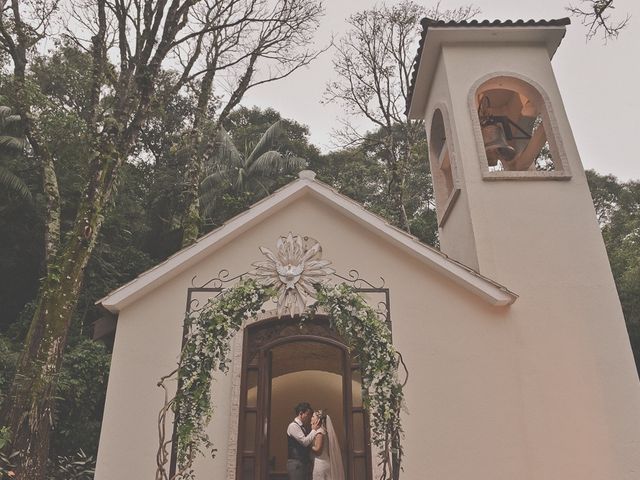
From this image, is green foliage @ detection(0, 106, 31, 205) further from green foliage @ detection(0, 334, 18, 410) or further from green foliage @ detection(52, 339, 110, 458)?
green foliage @ detection(52, 339, 110, 458)

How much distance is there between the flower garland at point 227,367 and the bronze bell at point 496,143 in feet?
15.1

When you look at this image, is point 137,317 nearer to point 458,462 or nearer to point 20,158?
point 458,462

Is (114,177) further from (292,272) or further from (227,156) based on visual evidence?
(227,156)

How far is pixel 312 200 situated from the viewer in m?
7.28

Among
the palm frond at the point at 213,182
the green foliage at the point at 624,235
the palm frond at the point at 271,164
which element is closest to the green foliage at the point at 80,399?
the palm frond at the point at 213,182

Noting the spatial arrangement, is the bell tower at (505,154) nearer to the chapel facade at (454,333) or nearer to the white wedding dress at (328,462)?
the chapel facade at (454,333)

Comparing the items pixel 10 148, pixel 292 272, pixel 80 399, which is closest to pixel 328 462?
A: pixel 292 272

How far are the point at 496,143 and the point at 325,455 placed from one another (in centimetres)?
603

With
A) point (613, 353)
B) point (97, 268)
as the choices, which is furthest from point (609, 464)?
point (97, 268)

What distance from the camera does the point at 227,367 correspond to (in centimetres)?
542

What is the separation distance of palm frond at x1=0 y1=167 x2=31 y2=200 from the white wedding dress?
1314 centimetres

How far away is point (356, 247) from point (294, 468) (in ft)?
11.7

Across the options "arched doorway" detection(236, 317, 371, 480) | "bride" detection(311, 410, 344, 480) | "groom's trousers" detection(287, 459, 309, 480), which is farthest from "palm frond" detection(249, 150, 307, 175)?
"groom's trousers" detection(287, 459, 309, 480)

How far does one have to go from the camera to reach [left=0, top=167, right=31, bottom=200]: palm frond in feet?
49.3
